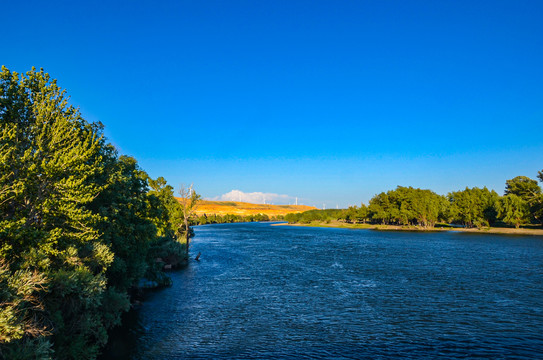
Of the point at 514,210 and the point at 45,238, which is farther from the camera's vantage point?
the point at 514,210

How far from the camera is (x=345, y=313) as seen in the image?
3453 cm

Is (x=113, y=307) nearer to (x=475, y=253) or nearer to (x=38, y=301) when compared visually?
(x=38, y=301)

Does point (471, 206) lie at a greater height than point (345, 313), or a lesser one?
greater

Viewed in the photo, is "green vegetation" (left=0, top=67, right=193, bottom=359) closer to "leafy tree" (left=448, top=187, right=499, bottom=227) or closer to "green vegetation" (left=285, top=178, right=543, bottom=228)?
"green vegetation" (left=285, top=178, right=543, bottom=228)

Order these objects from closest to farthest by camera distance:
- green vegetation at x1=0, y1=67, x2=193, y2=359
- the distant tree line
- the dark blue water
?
green vegetation at x1=0, y1=67, x2=193, y2=359
the dark blue water
the distant tree line

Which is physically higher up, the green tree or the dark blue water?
the green tree

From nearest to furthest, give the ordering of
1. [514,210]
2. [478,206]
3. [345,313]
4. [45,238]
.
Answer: [45,238]
[345,313]
[514,210]
[478,206]

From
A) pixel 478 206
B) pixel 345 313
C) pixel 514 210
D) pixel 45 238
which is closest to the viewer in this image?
pixel 45 238

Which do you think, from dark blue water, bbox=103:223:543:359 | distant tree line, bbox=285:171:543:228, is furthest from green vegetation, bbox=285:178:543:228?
dark blue water, bbox=103:223:543:359

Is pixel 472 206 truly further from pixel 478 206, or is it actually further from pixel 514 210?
pixel 514 210

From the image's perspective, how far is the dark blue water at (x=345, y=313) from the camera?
2597cm

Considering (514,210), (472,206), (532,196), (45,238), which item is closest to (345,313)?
(45,238)

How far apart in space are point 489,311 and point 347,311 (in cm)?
1460

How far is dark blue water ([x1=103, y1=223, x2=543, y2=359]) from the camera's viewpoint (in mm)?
25969
